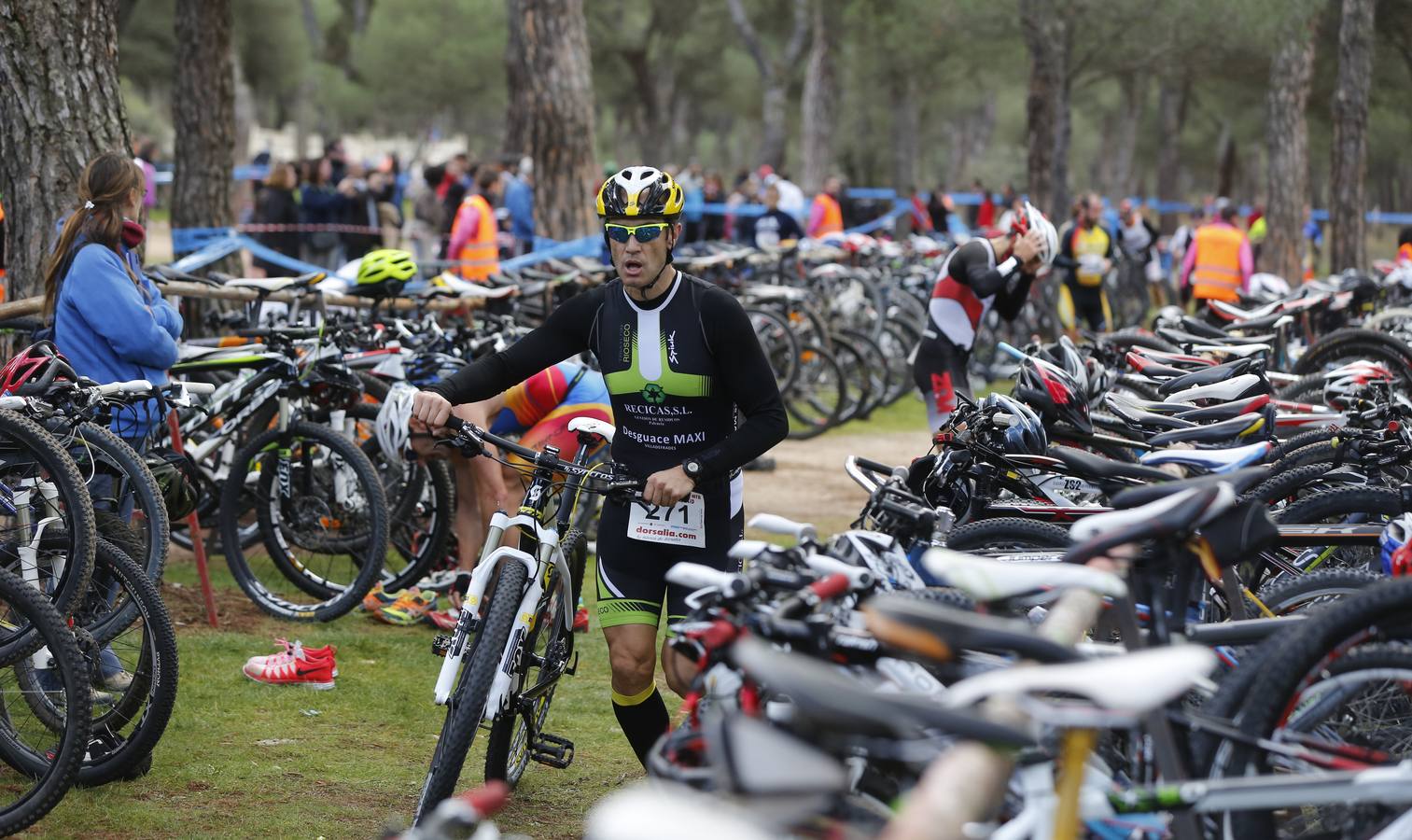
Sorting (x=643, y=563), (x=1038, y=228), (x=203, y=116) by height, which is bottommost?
(x=643, y=563)

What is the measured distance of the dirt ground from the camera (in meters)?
10.4

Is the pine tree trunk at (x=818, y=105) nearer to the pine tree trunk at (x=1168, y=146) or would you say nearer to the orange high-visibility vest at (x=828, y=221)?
the pine tree trunk at (x=1168, y=146)

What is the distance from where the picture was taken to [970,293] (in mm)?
8992

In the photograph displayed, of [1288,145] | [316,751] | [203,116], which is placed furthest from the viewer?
[1288,145]

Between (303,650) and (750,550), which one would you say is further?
(303,650)

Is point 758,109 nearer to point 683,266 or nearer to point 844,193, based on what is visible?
point 844,193

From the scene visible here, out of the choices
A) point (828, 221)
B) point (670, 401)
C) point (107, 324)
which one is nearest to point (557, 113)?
point (828, 221)

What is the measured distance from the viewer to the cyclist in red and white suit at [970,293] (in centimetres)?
841

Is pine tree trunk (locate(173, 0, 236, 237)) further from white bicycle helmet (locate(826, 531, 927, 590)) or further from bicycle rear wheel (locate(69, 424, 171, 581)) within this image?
white bicycle helmet (locate(826, 531, 927, 590))

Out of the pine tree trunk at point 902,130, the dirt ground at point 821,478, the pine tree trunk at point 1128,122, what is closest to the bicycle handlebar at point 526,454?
the dirt ground at point 821,478

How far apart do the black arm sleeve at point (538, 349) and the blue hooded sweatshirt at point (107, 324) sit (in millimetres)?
2087

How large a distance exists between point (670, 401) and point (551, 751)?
4.02 feet

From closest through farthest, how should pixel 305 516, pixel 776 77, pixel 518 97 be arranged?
pixel 305 516 < pixel 518 97 < pixel 776 77

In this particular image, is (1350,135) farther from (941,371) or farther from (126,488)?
(126,488)
